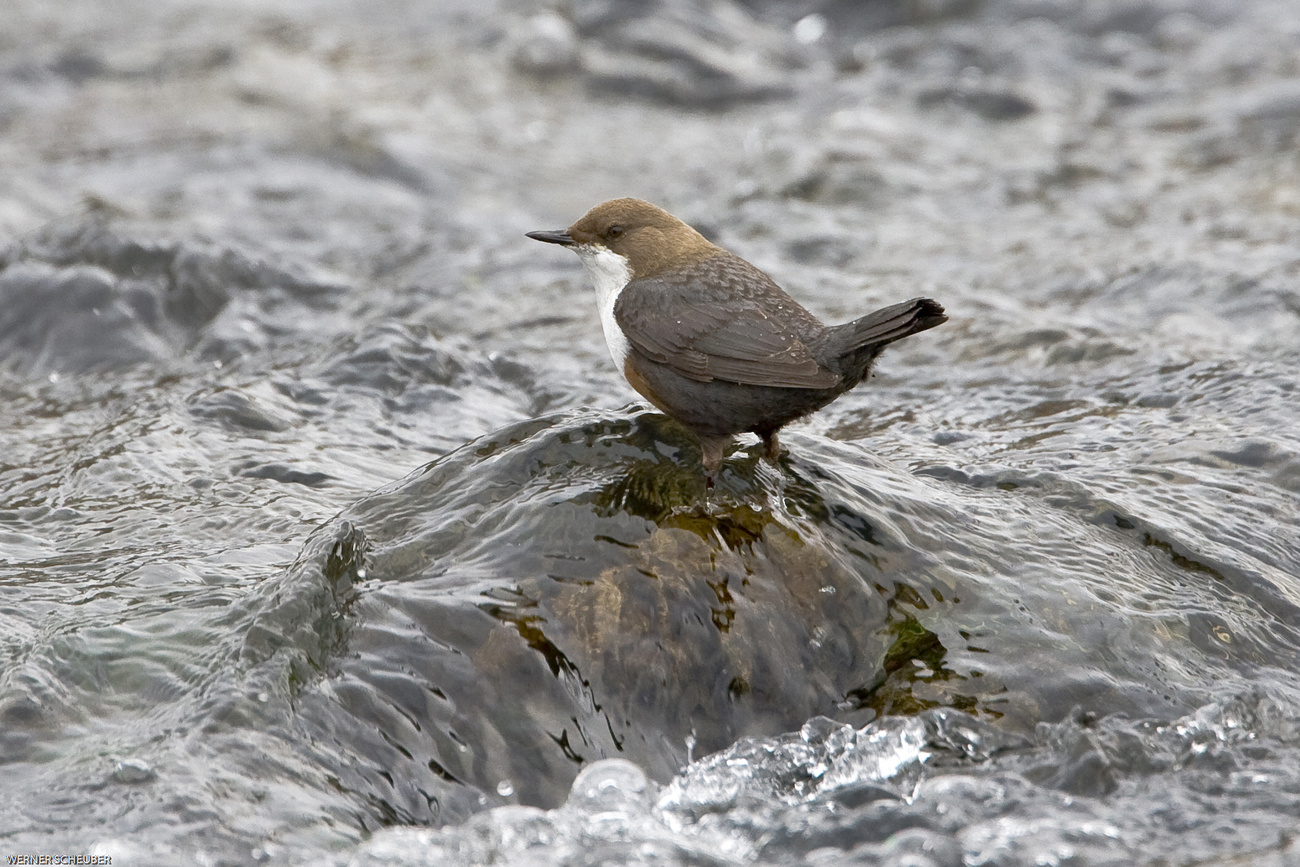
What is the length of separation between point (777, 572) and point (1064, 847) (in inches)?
39.8

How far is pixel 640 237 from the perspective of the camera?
464cm

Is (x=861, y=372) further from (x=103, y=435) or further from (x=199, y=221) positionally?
(x=199, y=221)

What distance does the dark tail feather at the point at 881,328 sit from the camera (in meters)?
3.53

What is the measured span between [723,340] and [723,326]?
0.07 meters

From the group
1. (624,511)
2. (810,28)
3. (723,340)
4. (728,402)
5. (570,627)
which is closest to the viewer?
(570,627)

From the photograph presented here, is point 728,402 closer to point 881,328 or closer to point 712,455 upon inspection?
point 712,455

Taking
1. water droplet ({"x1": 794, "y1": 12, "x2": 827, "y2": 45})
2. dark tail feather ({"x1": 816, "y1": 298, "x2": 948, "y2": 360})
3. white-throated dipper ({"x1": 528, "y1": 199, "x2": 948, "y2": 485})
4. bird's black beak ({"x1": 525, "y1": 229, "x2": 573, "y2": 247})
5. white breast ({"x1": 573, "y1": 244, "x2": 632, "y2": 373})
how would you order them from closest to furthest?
1. dark tail feather ({"x1": 816, "y1": 298, "x2": 948, "y2": 360})
2. white-throated dipper ({"x1": 528, "y1": 199, "x2": 948, "y2": 485})
3. white breast ({"x1": 573, "y1": 244, "x2": 632, "y2": 373})
4. bird's black beak ({"x1": 525, "y1": 229, "x2": 573, "y2": 247})
5. water droplet ({"x1": 794, "y1": 12, "x2": 827, "y2": 45})

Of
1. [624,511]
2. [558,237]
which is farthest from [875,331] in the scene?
[558,237]

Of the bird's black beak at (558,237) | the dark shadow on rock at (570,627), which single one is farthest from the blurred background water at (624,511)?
the bird's black beak at (558,237)

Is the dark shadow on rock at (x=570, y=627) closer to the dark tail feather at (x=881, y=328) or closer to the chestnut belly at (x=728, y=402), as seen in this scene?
the chestnut belly at (x=728, y=402)

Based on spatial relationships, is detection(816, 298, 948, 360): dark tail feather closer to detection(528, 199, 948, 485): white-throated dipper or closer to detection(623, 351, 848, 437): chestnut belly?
detection(528, 199, 948, 485): white-throated dipper

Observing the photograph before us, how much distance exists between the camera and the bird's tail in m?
3.54

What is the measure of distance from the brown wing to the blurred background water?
0.98ft

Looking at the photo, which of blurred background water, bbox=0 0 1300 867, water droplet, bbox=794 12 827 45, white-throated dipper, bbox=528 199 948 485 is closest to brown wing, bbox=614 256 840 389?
white-throated dipper, bbox=528 199 948 485
